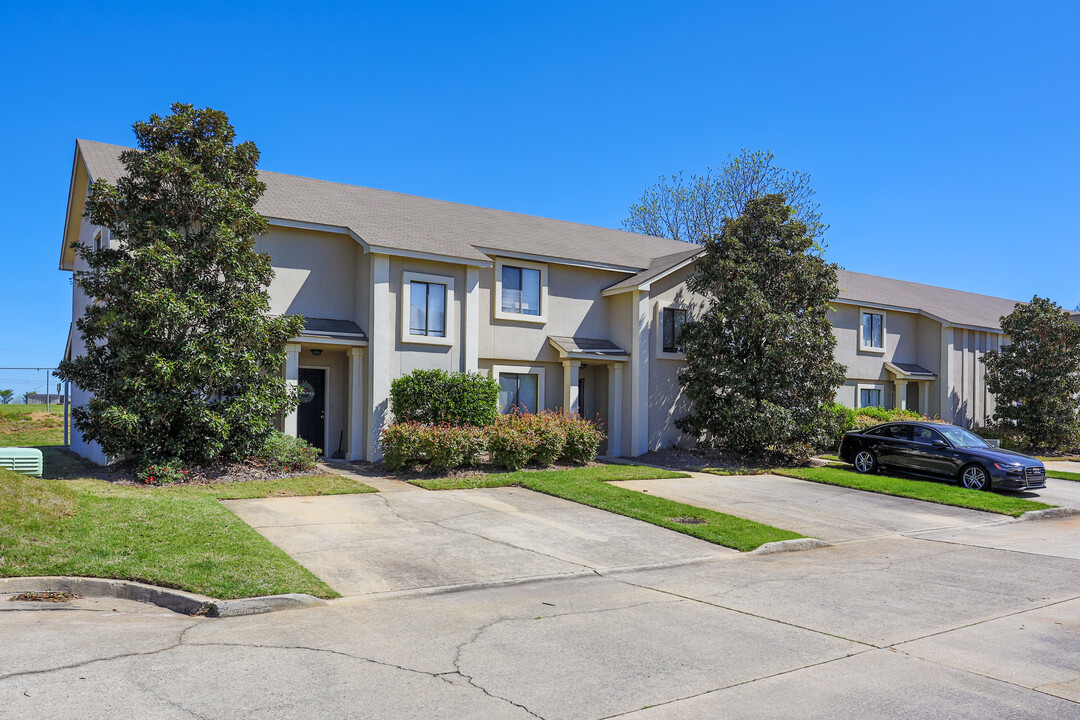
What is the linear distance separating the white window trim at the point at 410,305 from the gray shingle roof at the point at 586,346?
3323mm

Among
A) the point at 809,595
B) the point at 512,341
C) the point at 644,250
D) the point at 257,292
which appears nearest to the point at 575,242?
the point at 644,250

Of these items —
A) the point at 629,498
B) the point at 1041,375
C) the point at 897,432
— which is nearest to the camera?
the point at 629,498

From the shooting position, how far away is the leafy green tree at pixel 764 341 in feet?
64.8

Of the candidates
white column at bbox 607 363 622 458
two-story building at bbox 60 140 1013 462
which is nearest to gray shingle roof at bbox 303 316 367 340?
two-story building at bbox 60 140 1013 462

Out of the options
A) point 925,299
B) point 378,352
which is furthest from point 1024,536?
point 925,299

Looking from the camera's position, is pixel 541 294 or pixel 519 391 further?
pixel 541 294

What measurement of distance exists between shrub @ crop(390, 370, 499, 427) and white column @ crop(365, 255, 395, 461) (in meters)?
0.29

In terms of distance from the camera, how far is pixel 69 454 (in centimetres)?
1934

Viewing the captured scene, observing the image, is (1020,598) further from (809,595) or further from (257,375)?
(257,375)

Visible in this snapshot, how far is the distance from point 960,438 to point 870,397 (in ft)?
36.5

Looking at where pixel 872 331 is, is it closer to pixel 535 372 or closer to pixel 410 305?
pixel 535 372

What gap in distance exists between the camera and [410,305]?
1822 cm

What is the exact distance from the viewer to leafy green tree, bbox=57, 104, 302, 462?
1359 cm

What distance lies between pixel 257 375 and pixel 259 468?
1.84 metres
